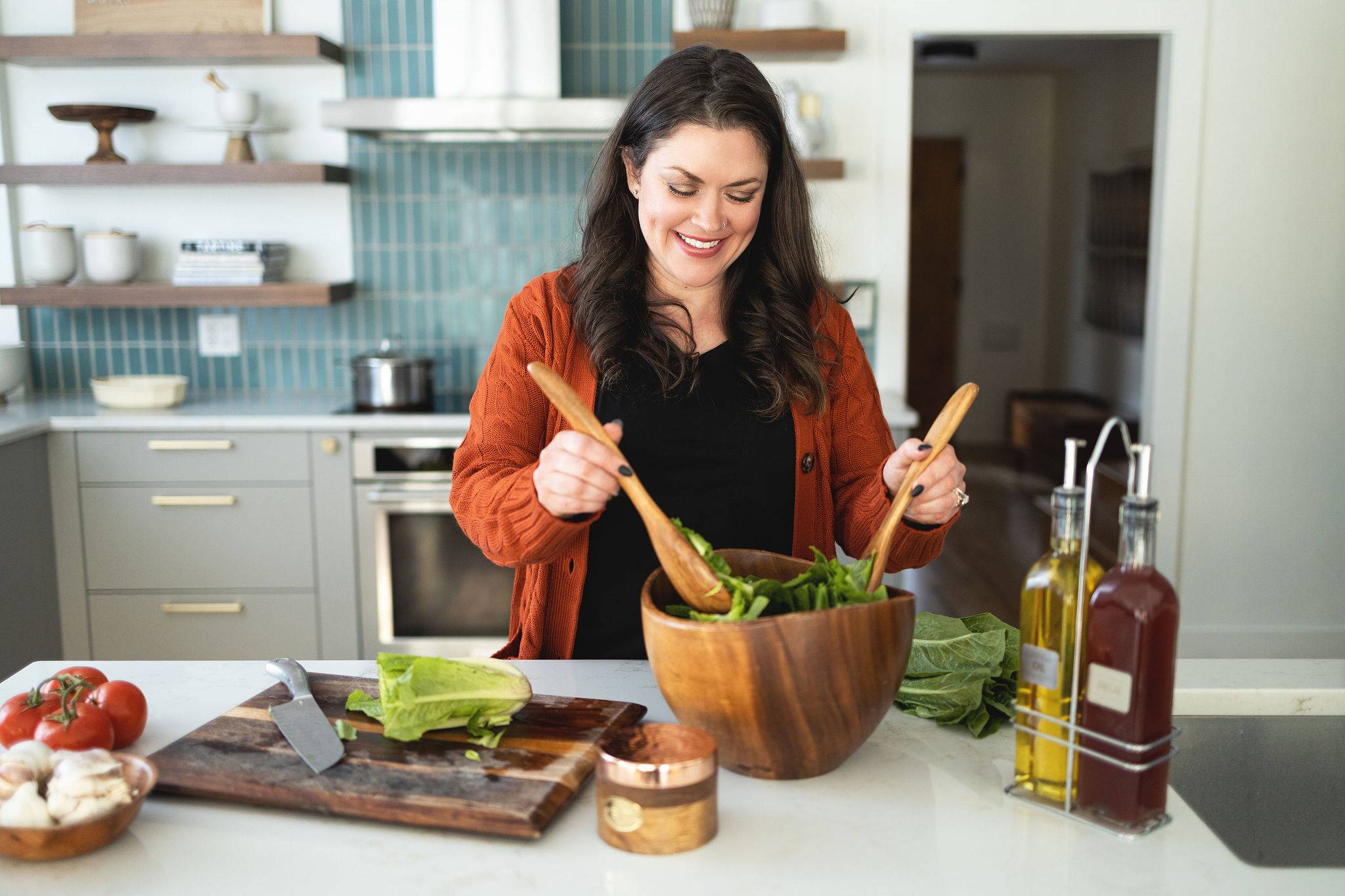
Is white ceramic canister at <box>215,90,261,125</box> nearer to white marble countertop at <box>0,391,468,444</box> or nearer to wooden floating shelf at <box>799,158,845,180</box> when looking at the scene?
white marble countertop at <box>0,391,468,444</box>

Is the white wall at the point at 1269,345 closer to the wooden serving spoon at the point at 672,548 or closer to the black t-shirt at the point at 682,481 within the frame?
the black t-shirt at the point at 682,481

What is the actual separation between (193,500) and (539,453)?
81.3 inches

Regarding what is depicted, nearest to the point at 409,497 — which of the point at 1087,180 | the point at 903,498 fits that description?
the point at 903,498

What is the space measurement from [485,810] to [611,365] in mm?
716

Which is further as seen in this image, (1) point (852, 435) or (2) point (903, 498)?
(1) point (852, 435)

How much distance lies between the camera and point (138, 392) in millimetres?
3336

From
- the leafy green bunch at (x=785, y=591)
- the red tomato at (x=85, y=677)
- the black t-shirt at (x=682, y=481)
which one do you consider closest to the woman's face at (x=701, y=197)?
the black t-shirt at (x=682, y=481)

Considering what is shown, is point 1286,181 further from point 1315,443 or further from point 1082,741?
point 1082,741

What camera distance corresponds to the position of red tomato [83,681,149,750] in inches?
44.3

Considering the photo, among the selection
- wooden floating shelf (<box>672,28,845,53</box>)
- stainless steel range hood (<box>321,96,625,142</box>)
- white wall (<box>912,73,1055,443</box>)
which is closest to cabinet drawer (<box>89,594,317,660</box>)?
stainless steel range hood (<box>321,96,625,142</box>)

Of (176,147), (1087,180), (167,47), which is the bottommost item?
(176,147)

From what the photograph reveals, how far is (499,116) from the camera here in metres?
3.27

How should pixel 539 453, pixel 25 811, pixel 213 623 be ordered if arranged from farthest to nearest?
pixel 213 623 < pixel 539 453 < pixel 25 811

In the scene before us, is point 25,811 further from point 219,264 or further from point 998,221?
point 998,221
